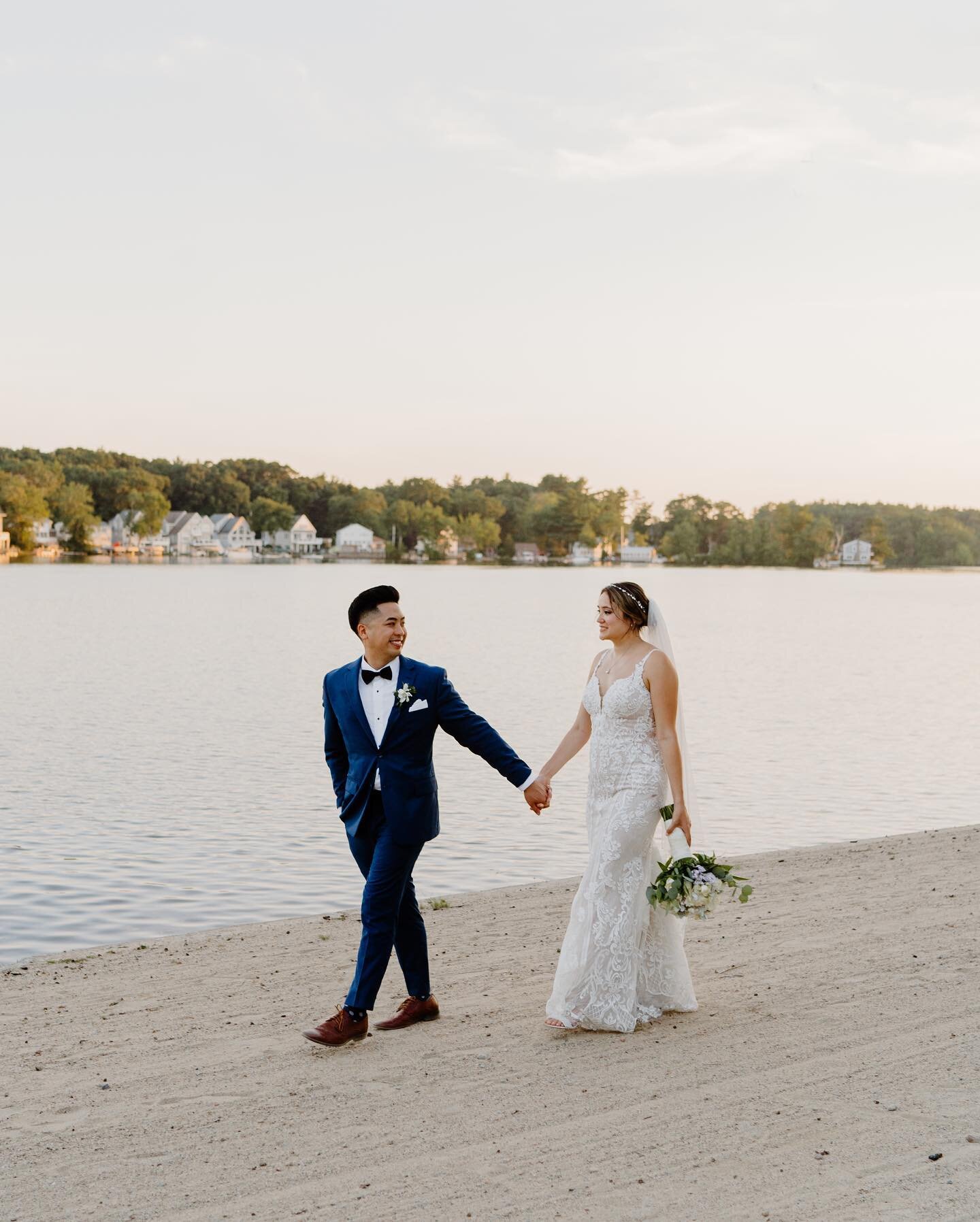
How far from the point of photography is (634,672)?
649 centimetres

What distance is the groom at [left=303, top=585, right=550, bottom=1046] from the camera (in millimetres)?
6129

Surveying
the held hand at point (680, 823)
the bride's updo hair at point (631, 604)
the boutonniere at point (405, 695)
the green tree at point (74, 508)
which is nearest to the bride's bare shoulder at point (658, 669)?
the bride's updo hair at point (631, 604)

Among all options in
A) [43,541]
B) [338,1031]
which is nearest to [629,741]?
[338,1031]

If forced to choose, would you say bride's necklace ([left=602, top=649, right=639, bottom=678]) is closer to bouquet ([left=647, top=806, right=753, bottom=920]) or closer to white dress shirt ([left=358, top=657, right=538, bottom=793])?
bouquet ([left=647, top=806, right=753, bottom=920])

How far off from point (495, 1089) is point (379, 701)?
1.76 metres

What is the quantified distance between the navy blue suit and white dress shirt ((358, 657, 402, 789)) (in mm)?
27

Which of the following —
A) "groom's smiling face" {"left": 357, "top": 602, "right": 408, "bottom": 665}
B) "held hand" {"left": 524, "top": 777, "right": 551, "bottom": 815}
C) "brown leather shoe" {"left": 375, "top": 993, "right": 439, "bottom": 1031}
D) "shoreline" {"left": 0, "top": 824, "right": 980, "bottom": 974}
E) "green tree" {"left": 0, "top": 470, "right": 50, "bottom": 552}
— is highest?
"green tree" {"left": 0, "top": 470, "right": 50, "bottom": 552}

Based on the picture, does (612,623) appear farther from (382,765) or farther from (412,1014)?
(412,1014)

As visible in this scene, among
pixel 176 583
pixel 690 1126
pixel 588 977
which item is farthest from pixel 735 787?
pixel 176 583

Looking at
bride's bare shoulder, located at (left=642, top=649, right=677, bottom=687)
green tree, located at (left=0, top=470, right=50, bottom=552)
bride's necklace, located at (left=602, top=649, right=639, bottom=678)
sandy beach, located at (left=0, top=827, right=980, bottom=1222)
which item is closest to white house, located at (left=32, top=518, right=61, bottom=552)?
green tree, located at (left=0, top=470, right=50, bottom=552)

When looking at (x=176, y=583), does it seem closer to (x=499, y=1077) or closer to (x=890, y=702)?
(x=890, y=702)

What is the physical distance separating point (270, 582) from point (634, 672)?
117 m

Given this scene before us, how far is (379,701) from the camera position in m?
6.20

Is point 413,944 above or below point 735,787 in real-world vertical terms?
above
